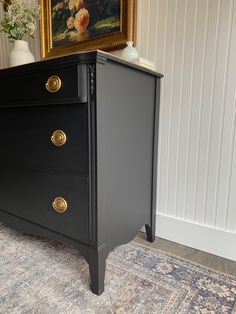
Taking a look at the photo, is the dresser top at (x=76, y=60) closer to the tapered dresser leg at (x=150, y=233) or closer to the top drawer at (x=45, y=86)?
the top drawer at (x=45, y=86)

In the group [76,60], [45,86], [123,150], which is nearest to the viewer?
[76,60]

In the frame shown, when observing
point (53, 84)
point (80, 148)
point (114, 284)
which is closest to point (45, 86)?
point (53, 84)

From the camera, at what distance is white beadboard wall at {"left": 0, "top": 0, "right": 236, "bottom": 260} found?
1144 mm

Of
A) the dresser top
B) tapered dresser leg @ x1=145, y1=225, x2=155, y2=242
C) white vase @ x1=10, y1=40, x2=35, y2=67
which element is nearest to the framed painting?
white vase @ x1=10, y1=40, x2=35, y2=67

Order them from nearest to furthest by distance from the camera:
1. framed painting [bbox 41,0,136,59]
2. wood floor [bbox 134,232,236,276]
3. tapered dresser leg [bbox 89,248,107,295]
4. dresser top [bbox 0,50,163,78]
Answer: dresser top [bbox 0,50,163,78], tapered dresser leg [bbox 89,248,107,295], wood floor [bbox 134,232,236,276], framed painting [bbox 41,0,136,59]

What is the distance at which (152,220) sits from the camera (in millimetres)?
1351

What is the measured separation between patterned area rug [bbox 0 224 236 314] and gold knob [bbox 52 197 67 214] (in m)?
0.31

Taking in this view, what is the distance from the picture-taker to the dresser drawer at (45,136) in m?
0.90

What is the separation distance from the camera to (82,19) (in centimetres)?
151

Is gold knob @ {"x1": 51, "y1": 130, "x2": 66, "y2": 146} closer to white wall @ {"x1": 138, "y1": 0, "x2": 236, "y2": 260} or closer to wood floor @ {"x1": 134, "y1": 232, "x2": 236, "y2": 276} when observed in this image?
white wall @ {"x1": 138, "y1": 0, "x2": 236, "y2": 260}

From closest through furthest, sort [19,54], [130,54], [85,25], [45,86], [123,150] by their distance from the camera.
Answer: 1. [45,86]
2. [123,150]
3. [130,54]
4. [19,54]
5. [85,25]

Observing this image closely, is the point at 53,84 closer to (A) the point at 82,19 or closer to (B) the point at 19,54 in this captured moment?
(B) the point at 19,54

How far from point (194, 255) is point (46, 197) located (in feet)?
2.72

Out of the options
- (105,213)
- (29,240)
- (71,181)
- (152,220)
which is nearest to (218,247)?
(152,220)
